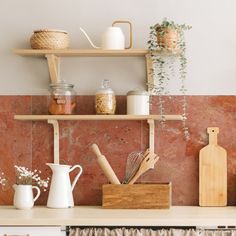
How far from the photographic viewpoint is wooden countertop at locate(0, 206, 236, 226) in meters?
3.10

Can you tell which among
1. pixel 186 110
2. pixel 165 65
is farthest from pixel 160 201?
pixel 165 65

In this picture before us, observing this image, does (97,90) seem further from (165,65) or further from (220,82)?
(220,82)

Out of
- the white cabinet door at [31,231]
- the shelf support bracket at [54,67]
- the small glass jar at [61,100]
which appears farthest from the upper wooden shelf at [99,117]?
the white cabinet door at [31,231]

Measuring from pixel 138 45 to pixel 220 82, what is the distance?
0.52 meters

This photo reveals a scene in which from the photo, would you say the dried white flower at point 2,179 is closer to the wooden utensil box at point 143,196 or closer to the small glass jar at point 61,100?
the small glass jar at point 61,100

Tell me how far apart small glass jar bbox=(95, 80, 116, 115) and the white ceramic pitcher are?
0.37 meters

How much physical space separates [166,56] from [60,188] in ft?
3.07

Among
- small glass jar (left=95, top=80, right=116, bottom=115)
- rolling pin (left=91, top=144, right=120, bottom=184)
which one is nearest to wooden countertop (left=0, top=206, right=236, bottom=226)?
rolling pin (left=91, top=144, right=120, bottom=184)

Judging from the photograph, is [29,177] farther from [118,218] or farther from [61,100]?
[118,218]

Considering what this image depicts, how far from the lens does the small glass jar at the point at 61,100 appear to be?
3496mm

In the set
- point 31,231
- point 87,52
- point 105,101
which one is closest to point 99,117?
point 105,101

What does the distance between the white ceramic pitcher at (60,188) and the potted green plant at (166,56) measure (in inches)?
25.8

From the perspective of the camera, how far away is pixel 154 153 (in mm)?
3629

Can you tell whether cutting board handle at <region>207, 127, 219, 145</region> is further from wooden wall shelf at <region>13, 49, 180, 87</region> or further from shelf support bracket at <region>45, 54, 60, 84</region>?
shelf support bracket at <region>45, 54, 60, 84</region>
